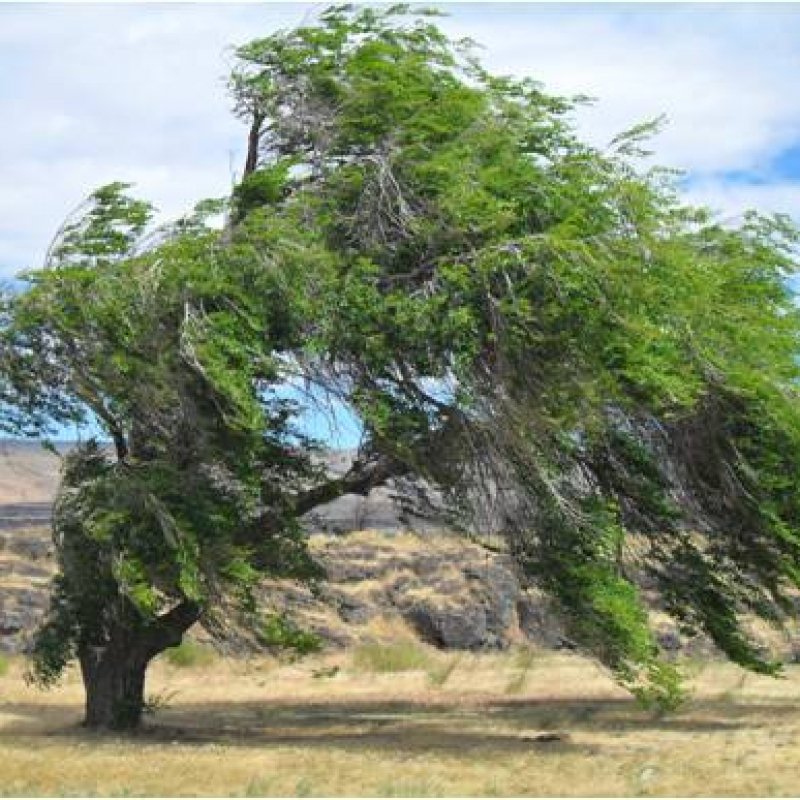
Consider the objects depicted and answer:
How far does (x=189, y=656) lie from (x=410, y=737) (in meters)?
12.4

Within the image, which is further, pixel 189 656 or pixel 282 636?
pixel 189 656

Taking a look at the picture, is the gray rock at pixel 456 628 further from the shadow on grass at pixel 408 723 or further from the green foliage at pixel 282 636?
the green foliage at pixel 282 636

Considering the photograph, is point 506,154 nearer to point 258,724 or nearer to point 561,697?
point 258,724

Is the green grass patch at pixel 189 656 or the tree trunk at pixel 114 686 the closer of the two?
the tree trunk at pixel 114 686

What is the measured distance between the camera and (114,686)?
61.3ft

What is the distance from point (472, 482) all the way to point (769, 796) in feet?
16.4

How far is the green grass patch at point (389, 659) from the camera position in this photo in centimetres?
2980

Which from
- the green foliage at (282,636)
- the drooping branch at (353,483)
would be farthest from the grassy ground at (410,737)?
the drooping branch at (353,483)

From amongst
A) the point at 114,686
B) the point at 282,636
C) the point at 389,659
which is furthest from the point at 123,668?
the point at 389,659

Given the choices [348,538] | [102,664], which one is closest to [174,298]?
[102,664]

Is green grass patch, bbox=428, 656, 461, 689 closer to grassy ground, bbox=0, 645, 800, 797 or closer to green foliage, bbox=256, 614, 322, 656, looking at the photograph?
grassy ground, bbox=0, 645, 800, 797

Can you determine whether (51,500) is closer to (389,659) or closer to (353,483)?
(389,659)

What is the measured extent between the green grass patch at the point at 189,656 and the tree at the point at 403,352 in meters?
11.2

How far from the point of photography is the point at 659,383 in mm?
15438
